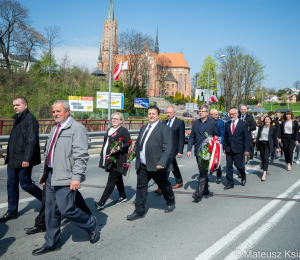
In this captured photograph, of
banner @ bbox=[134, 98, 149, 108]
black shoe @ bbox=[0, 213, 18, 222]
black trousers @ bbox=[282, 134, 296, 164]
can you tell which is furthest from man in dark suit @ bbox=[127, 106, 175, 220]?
banner @ bbox=[134, 98, 149, 108]

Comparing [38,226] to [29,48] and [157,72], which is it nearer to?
[29,48]

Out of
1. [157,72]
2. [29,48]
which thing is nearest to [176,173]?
[29,48]

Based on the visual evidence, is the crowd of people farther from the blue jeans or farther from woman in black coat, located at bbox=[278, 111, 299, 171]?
woman in black coat, located at bbox=[278, 111, 299, 171]

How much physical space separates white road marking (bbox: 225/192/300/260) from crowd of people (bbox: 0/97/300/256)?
56.1 inches

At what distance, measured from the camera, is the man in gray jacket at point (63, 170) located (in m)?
3.29

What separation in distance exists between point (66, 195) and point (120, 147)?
190cm

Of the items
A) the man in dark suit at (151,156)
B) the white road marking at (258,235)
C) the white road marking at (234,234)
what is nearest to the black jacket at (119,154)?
the man in dark suit at (151,156)

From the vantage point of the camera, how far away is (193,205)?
539 centimetres

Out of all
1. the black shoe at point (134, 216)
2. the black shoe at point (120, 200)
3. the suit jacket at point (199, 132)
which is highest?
the suit jacket at point (199, 132)

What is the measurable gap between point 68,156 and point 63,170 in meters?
0.17

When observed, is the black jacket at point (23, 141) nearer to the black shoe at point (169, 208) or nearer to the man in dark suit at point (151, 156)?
the man in dark suit at point (151, 156)

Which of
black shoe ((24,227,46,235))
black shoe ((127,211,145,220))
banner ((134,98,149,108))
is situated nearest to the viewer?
black shoe ((24,227,46,235))

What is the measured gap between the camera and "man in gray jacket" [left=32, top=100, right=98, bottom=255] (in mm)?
3287

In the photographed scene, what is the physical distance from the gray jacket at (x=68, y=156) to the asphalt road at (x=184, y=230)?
36.5 inches
